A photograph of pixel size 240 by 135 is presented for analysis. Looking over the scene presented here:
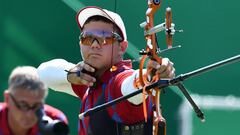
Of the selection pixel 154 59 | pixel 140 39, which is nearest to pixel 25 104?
pixel 154 59

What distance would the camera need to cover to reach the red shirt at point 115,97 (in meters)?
3.67

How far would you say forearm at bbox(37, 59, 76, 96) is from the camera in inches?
160

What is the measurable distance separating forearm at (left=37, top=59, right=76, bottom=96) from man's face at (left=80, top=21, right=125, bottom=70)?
0.24 m

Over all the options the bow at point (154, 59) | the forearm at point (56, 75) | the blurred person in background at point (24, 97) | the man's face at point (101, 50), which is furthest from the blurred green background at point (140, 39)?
the blurred person in background at point (24, 97)

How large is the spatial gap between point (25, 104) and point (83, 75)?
3.23 feet

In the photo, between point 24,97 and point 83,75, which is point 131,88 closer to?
point 83,75

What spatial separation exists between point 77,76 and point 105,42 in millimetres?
171

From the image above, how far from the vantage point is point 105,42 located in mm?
3816

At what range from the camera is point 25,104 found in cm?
280

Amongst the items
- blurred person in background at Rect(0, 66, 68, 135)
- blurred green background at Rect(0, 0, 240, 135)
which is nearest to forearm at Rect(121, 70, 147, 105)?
blurred person in background at Rect(0, 66, 68, 135)

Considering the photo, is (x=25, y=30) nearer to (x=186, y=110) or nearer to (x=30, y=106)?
(x=186, y=110)

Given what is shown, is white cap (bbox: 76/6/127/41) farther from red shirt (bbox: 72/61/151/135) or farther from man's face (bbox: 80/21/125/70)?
red shirt (bbox: 72/61/151/135)

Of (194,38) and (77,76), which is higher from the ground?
(194,38)

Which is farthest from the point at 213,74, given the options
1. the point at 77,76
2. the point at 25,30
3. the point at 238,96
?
the point at 77,76
